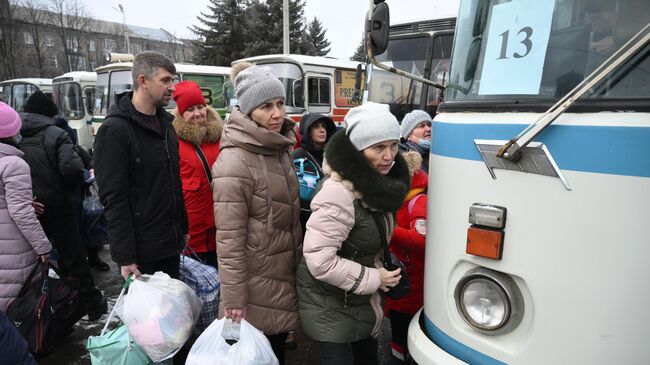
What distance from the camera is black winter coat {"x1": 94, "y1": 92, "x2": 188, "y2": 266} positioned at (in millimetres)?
2326

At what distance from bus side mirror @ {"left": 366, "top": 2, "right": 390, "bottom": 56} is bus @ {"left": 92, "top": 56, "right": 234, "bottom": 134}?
12.0 meters

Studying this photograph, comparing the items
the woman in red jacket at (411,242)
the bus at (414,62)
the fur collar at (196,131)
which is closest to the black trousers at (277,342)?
the woman in red jacket at (411,242)

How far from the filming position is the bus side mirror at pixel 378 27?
2354 millimetres

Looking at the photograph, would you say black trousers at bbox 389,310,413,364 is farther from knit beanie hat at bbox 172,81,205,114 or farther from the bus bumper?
knit beanie hat at bbox 172,81,205,114

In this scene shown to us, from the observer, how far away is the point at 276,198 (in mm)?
2127

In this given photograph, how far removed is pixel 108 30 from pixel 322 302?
6139cm

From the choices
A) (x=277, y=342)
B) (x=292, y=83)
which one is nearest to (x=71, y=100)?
(x=292, y=83)

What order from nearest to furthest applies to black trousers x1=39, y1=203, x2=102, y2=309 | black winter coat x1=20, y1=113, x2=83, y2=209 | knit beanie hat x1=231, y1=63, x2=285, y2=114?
knit beanie hat x1=231, y1=63, x2=285, y2=114, black winter coat x1=20, y1=113, x2=83, y2=209, black trousers x1=39, y1=203, x2=102, y2=309

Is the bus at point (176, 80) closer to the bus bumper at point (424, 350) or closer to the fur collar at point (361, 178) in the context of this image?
the fur collar at point (361, 178)

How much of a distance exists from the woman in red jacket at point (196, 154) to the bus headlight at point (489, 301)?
6.90 feet

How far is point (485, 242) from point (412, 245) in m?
0.89

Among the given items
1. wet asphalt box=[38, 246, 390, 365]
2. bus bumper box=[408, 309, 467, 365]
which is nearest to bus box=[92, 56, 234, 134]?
wet asphalt box=[38, 246, 390, 365]

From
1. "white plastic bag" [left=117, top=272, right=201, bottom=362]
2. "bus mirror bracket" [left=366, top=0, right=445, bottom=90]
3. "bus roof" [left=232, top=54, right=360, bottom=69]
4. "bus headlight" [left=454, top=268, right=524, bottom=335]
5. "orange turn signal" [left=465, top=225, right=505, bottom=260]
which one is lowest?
"white plastic bag" [left=117, top=272, right=201, bottom=362]

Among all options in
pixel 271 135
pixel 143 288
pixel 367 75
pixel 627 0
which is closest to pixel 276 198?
pixel 271 135
